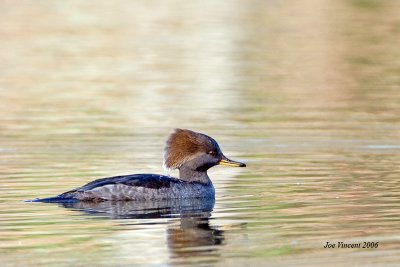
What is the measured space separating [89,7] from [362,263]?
3161 cm

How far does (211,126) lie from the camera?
62.5ft

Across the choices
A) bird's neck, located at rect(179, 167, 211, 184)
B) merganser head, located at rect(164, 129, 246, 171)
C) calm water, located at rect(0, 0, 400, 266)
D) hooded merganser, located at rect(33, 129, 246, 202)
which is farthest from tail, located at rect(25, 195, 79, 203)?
bird's neck, located at rect(179, 167, 211, 184)

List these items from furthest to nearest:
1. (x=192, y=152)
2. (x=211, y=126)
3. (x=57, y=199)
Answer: (x=211, y=126) < (x=192, y=152) < (x=57, y=199)

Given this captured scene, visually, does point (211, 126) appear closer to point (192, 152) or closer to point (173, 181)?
point (192, 152)

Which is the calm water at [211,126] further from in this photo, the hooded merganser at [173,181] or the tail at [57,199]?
the hooded merganser at [173,181]

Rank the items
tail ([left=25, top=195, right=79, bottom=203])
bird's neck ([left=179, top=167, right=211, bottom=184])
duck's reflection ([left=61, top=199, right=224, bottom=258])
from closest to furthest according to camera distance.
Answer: duck's reflection ([left=61, top=199, right=224, bottom=258]), tail ([left=25, top=195, right=79, bottom=203]), bird's neck ([left=179, top=167, right=211, bottom=184])

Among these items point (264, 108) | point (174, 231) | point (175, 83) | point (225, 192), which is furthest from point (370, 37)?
point (174, 231)

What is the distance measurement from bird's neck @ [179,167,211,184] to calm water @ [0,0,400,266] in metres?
0.35

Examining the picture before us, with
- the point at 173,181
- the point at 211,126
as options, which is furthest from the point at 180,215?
the point at 211,126

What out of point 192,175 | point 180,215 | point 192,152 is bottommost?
point 180,215

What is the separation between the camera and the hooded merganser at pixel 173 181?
44.0ft

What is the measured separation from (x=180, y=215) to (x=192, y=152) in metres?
1.69

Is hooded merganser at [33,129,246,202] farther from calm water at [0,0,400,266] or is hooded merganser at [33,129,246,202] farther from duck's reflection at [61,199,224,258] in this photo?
calm water at [0,0,400,266]

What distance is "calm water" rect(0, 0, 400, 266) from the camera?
11.0m
